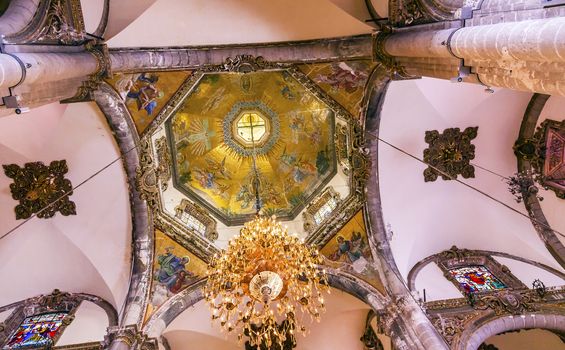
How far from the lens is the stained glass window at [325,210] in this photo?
39.2 feet

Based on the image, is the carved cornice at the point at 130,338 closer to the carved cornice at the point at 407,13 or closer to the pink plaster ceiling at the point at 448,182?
the pink plaster ceiling at the point at 448,182

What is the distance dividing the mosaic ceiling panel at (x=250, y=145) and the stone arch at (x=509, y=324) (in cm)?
597

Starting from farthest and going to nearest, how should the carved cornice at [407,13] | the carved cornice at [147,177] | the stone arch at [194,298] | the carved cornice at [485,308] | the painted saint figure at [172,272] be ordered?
the painted saint figure at [172,272]
the carved cornice at [147,177]
the stone arch at [194,298]
the carved cornice at [485,308]
the carved cornice at [407,13]

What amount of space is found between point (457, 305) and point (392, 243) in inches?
91.7

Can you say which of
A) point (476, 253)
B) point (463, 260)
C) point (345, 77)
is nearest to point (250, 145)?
point (345, 77)

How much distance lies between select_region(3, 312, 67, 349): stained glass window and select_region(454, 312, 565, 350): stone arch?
32.7 ft

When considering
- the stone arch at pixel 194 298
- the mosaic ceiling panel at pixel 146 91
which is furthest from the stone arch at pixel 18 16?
the stone arch at pixel 194 298

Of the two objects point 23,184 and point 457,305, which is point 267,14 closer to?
point 23,184

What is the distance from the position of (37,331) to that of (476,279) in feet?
38.8

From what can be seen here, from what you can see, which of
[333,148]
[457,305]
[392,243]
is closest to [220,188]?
[333,148]

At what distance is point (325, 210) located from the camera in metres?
12.2

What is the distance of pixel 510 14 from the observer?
4.68 meters

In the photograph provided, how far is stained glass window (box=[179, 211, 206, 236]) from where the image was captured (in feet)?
38.7

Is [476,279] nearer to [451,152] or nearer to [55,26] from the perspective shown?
[451,152]
